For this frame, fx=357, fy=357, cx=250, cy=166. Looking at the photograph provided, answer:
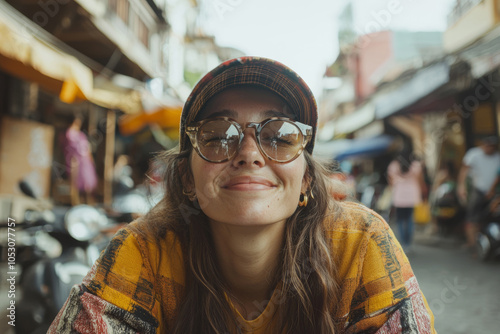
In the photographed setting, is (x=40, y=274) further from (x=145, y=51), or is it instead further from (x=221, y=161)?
(x=145, y=51)

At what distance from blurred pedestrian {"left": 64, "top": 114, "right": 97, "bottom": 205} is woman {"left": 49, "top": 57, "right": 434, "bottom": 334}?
17.7 feet

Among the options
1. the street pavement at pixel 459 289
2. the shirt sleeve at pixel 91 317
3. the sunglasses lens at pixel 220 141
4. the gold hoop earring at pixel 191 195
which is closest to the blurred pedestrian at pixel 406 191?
the street pavement at pixel 459 289

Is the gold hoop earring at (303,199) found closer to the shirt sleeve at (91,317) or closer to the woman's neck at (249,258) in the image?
the woman's neck at (249,258)

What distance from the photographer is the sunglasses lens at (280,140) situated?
1395 millimetres

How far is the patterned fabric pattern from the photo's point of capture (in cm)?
123

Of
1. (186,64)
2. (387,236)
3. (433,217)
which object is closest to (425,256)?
(433,217)

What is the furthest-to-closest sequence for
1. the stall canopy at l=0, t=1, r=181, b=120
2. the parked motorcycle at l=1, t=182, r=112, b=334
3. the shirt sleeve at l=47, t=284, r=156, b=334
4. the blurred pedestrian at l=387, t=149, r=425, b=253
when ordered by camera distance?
the blurred pedestrian at l=387, t=149, r=425, b=253, the stall canopy at l=0, t=1, r=181, b=120, the parked motorcycle at l=1, t=182, r=112, b=334, the shirt sleeve at l=47, t=284, r=156, b=334

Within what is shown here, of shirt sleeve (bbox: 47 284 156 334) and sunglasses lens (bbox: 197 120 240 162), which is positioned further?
sunglasses lens (bbox: 197 120 240 162)

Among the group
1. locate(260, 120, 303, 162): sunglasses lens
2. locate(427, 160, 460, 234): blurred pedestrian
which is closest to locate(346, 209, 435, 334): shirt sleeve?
locate(260, 120, 303, 162): sunglasses lens

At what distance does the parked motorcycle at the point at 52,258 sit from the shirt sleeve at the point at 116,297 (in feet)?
4.65

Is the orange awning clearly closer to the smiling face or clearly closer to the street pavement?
the street pavement

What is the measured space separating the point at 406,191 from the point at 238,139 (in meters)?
5.79

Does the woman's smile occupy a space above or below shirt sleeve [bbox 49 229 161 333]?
above

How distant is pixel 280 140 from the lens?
1.41 metres
